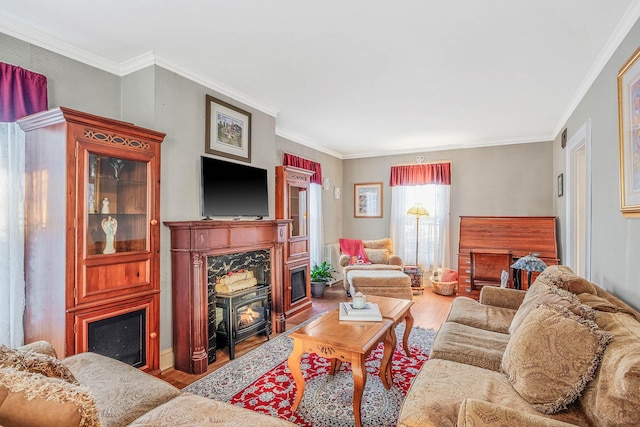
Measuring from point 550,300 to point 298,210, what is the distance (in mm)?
3089

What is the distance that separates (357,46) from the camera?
244 centimetres

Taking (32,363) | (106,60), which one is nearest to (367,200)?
(106,60)

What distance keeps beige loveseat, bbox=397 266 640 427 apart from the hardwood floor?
1.82 m

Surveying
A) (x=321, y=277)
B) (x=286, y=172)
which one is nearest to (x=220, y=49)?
(x=286, y=172)

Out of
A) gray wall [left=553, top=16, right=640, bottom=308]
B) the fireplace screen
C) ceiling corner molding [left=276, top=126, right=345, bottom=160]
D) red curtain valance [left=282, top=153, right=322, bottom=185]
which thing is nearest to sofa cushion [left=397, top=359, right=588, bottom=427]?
gray wall [left=553, top=16, right=640, bottom=308]

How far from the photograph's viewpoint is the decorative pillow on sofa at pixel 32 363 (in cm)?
107

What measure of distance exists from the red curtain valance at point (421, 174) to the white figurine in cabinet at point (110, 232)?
469cm

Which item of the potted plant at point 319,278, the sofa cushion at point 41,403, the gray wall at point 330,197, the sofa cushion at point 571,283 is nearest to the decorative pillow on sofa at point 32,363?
the sofa cushion at point 41,403

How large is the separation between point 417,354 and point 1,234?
3.21 metres

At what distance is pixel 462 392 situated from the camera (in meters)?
1.50

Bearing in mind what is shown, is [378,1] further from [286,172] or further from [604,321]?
[286,172]

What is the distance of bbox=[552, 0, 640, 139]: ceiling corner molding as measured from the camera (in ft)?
6.38

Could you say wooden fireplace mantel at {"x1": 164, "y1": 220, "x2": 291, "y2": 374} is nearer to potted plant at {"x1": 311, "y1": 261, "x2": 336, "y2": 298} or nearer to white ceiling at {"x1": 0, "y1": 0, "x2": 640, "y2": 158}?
white ceiling at {"x1": 0, "y1": 0, "x2": 640, "y2": 158}

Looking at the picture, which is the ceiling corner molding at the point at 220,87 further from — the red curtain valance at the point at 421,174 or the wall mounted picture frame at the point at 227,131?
the red curtain valance at the point at 421,174
